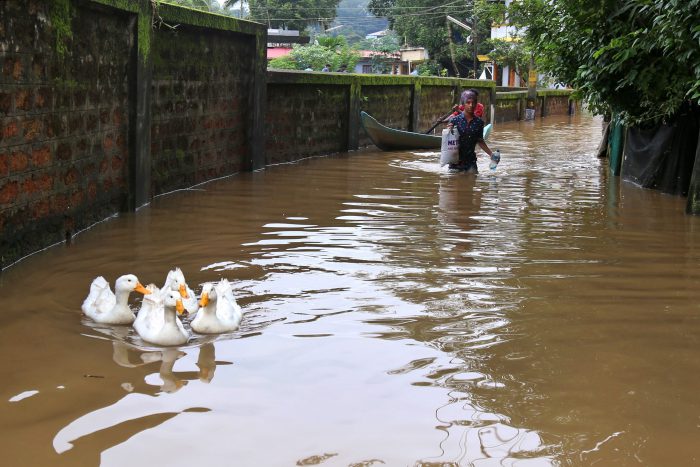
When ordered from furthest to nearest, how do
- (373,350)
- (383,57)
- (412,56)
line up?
(412,56), (383,57), (373,350)

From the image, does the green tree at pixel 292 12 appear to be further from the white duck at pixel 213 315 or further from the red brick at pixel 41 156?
the white duck at pixel 213 315

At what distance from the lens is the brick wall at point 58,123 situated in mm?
7398

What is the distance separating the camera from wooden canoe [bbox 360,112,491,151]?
762 inches

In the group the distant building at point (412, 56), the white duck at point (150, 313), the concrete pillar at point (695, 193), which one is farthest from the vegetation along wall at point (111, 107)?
the distant building at point (412, 56)

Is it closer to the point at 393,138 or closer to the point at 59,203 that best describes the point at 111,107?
the point at 59,203

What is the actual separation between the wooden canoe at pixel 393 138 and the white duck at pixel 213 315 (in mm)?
13639

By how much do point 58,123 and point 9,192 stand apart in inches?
48.5


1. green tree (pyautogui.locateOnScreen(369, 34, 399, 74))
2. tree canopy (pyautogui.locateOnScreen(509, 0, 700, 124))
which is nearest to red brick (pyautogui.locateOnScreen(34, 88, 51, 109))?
tree canopy (pyautogui.locateOnScreen(509, 0, 700, 124))

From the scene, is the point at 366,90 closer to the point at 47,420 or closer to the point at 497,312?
the point at 497,312

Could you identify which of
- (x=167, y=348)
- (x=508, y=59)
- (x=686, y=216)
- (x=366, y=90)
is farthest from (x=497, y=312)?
(x=508, y=59)

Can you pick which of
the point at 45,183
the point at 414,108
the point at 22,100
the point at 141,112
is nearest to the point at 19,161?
the point at 22,100

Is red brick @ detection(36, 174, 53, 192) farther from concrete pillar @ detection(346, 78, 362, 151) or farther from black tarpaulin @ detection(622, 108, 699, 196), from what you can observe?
concrete pillar @ detection(346, 78, 362, 151)

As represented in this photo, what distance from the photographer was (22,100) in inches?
299

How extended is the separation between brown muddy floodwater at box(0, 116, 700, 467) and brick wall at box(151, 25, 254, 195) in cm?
204
